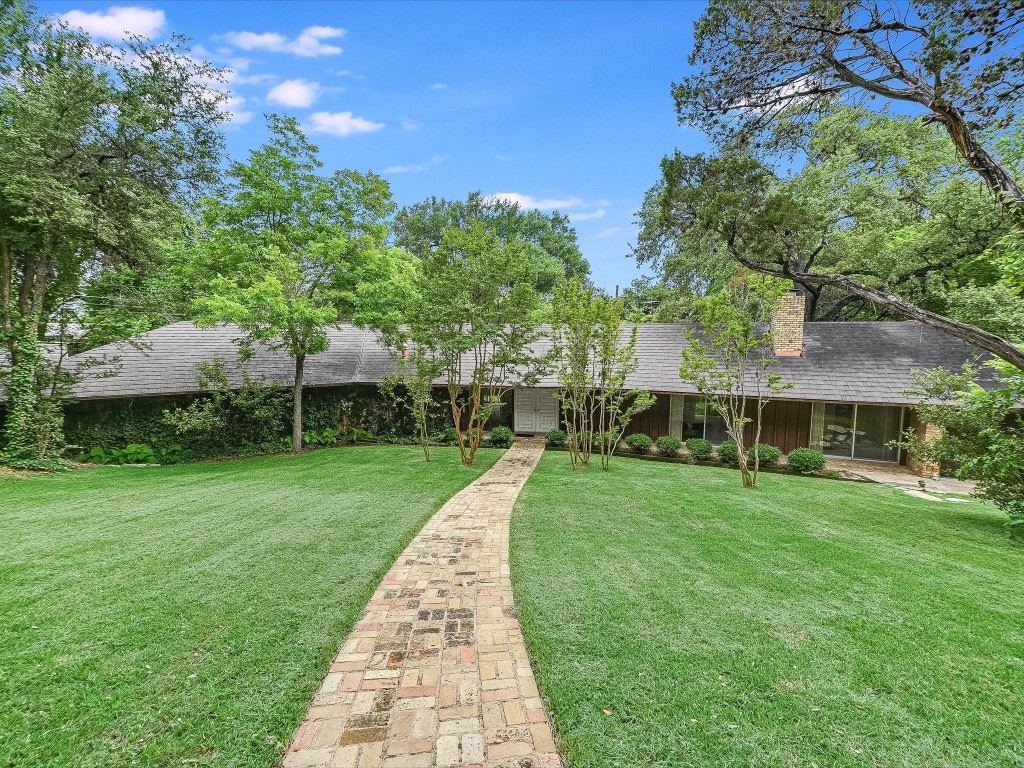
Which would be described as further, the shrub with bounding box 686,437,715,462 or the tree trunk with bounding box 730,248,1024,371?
the shrub with bounding box 686,437,715,462

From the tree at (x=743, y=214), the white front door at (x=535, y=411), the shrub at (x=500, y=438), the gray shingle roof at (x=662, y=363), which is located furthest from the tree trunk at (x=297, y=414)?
the tree at (x=743, y=214)

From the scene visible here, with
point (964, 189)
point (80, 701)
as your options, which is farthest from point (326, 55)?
point (964, 189)

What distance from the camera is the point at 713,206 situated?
845 centimetres

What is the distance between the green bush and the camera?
12.9 m

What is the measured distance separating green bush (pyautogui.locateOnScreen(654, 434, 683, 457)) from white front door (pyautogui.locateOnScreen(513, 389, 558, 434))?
406 centimetres

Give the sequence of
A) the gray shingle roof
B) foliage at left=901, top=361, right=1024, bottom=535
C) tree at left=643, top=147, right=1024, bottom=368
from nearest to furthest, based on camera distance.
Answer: foliage at left=901, top=361, right=1024, bottom=535 → tree at left=643, top=147, right=1024, bottom=368 → the gray shingle roof

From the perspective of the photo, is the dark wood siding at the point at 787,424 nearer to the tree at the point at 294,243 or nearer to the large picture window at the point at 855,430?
the large picture window at the point at 855,430

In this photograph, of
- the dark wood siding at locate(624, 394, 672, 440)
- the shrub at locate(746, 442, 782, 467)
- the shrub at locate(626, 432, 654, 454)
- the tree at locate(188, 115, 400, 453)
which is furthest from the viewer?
the dark wood siding at locate(624, 394, 672, 440)

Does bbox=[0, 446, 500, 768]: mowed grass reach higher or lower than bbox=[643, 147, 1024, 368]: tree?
lower

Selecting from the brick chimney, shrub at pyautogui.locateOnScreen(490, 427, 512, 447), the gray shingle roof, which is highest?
the brick chimney

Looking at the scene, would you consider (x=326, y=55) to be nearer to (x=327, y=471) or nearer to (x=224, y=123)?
(x=224, y=123)

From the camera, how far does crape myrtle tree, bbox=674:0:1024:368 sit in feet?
16.8

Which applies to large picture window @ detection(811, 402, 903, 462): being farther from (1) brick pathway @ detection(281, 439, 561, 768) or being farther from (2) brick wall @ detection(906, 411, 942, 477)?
(1) brick pathway @ detection(281, 439, 561, 768)

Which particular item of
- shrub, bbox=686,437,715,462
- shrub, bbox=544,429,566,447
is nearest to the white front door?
shrub, bbox=544,429,566,447
